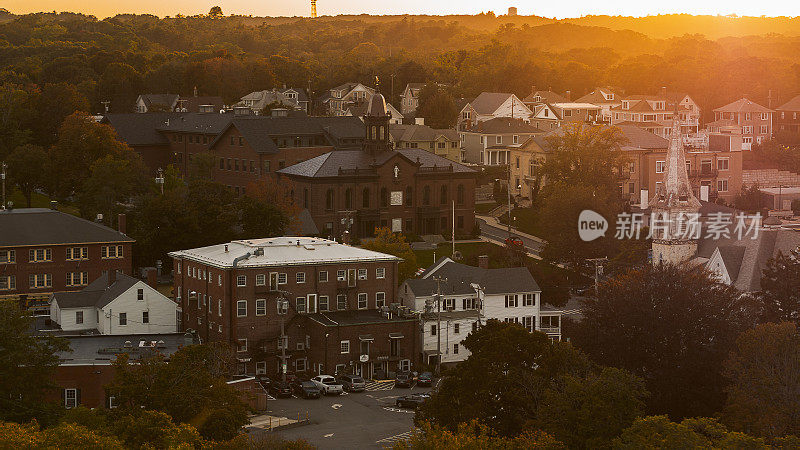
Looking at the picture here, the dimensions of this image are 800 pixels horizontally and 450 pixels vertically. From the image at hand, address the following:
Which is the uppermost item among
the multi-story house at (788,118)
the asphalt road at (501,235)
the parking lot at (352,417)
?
the multi-story house at (788,118)

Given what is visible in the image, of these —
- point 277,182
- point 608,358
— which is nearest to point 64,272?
point 277,182

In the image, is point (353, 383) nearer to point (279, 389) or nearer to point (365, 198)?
point (279, 389)

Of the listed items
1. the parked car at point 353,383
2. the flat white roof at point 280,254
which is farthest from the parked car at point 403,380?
the flat white roof at point 280,254

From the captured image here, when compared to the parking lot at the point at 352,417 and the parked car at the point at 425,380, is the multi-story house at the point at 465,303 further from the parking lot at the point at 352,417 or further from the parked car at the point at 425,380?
the parking lot at the point at 352,417

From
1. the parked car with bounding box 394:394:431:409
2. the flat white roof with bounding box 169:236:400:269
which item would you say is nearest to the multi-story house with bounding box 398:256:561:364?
the flat white roof with bounding box 169:236:400:269

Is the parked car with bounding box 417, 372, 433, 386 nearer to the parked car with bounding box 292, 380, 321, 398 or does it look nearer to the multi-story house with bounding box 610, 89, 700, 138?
the parked car with bounding box 292, 380, 321, 398

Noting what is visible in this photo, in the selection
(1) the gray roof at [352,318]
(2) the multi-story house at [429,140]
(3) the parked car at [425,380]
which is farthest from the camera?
(2) the multi-story house at [429,140]
